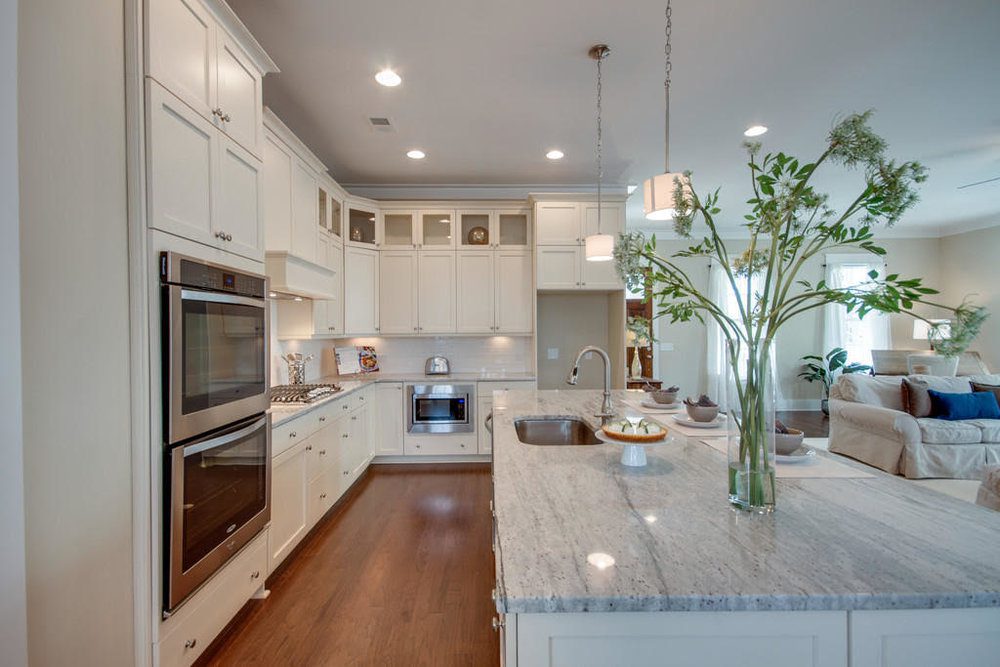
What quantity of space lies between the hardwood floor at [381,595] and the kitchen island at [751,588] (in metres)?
1.24

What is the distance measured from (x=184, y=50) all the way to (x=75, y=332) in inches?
42.0

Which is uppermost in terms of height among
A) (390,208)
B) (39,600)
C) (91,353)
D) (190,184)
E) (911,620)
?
(390,208)

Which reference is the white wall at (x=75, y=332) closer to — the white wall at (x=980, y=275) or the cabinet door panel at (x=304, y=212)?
the cabinet door panel at (x=304, y=212)

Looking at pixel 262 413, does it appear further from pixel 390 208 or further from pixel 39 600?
pixel 390 208

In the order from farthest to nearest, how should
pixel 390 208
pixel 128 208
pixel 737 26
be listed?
pixel 390 208 → pixel 737 26 → pixel 128 208

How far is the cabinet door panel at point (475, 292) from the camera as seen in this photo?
14.6 feet

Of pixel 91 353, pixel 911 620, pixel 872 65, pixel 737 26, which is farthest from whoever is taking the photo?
pixel 872 65

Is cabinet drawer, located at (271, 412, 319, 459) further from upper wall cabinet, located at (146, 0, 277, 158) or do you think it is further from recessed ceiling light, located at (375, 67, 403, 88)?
recessed ceiling light, located at (375, 67, 403, 88)

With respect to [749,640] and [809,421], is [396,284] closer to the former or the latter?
[749,640]

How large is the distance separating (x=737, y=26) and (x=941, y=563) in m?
2.48

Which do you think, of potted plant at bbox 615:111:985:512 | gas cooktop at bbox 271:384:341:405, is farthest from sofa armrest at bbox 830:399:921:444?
gas cooktop at bbox 271:384:341:405

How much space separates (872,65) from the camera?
2586 mm

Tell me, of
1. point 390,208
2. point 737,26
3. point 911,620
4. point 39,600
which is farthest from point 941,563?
point 390,208

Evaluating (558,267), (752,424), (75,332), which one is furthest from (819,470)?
(558,267)
